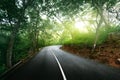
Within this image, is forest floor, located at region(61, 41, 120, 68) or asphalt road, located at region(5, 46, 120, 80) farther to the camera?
forest floor, located at region(61, 41, 120, 68)

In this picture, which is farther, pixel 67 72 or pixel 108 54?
pixel 108 54

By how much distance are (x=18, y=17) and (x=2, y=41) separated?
7.44 metres

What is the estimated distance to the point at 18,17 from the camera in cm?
1742

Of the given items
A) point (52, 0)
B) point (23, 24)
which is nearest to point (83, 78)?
point (23, 24)

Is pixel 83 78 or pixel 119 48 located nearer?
pixel 83 78

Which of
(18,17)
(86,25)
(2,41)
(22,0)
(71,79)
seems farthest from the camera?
(86,25)

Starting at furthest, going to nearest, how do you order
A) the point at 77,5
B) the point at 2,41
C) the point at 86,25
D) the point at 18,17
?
the point at 86,25 → the point at 77,5 → the point at 2,41 → the point at 18,17

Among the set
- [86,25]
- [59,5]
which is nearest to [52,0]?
[59,5]

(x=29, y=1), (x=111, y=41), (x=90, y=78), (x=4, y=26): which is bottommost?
(x=90, y=78)

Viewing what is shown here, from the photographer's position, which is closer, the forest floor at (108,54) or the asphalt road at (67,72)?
the asphalt road at (67,72)

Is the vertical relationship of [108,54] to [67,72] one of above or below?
above

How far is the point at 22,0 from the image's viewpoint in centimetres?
1903

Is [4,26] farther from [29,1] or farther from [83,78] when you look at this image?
[83,78]

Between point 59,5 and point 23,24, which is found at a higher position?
point 59,5
